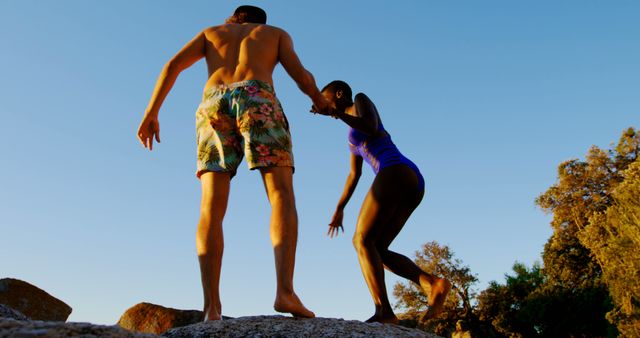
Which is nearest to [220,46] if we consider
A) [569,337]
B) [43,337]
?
[43,337]

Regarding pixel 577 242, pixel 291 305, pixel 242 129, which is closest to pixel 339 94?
pixel 242 129

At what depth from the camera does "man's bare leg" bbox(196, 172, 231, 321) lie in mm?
4172

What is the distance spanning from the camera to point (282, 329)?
3.82 meters

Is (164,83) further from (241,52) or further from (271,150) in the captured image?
(271,150)

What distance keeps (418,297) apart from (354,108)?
31.4 m

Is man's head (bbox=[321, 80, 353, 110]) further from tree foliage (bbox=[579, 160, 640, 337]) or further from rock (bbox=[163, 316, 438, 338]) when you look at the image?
tree foliage (bbox=[579, 160, 640, 337])

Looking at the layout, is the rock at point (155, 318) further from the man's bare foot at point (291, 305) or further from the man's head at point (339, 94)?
the man's bare foot at point (291, 305)

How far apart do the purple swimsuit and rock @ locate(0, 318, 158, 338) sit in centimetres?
316

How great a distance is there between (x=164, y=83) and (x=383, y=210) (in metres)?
2.08

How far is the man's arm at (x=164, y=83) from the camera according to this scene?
15.6ft

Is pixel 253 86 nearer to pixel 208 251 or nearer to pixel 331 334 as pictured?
pixel 208 251

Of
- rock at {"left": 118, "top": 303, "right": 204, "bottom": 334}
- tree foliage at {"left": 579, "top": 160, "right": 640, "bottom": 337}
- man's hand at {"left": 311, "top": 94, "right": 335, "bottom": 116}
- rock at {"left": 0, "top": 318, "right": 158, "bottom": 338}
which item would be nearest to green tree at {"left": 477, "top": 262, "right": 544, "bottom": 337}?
tree foliage at {"left": 579, "top": 160, "right": 640, "bottom": 337}

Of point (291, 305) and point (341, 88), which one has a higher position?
point (341, 88)

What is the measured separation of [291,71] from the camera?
4699 mm
